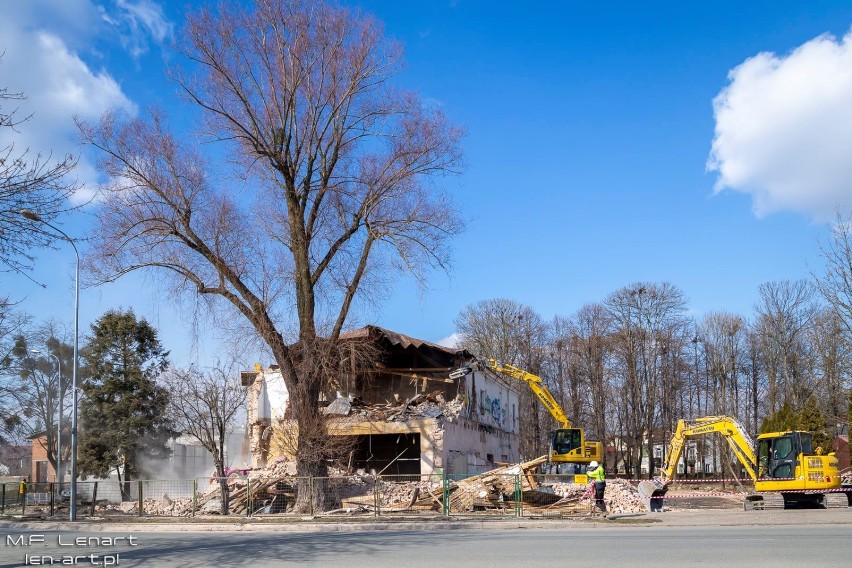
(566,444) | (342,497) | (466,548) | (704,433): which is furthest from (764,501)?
(466,548)

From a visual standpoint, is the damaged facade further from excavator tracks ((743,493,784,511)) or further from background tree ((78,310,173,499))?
excavator tracks ((743,493,784,511))

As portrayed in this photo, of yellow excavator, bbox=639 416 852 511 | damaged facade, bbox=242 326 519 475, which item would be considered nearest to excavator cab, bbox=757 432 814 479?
yellow excavator, bbox=639 416 852 511

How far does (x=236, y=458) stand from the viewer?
2007 inches

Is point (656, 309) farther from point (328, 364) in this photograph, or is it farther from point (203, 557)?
point (203, 557)

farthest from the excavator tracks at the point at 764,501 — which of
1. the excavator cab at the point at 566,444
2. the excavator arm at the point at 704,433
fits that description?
the excavator cab at the point at 566,444

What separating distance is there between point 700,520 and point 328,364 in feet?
42.7

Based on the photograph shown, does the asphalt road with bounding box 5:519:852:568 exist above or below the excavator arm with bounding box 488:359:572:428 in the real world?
below

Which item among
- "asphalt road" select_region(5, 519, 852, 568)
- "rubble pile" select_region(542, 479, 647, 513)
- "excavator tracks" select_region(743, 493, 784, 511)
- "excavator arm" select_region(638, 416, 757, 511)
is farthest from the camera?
"excavator arm" select_region(638, 416, 757, 511)

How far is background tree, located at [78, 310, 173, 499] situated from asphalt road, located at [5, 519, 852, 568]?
25603 mm

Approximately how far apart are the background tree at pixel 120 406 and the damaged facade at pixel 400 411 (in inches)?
300

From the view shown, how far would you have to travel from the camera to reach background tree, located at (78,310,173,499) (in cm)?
4403

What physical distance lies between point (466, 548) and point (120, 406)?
113ft

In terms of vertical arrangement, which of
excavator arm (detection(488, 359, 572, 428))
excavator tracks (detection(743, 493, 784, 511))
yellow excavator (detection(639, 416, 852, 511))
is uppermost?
excavator arm (detection(488, 359, 572, 428))

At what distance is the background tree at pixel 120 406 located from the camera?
44031mm
